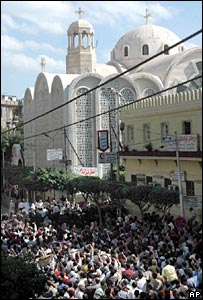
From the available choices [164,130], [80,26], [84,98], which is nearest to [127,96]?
[84,98]

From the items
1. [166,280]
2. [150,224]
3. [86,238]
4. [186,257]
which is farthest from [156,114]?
[166,280]

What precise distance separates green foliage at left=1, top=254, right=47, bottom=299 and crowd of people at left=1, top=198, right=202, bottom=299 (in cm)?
29

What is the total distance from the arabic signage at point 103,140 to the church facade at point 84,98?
0.23 m

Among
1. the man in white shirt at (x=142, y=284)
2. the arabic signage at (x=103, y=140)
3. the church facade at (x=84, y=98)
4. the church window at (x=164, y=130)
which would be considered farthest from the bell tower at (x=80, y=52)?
the man in white shirt at (x=142, y=284)

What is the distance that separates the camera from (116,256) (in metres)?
8.12

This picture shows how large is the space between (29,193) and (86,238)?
9863mm

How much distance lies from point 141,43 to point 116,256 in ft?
76.8

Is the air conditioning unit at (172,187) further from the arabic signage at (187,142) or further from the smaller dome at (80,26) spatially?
the smaller dome at (80,26)

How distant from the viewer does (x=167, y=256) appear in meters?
8.09

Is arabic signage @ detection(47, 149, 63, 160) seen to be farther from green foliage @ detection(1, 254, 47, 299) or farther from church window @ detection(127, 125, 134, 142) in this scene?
green foliage @ detection(1, 254, 47, 299)

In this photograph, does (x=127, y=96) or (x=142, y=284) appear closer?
(x=142, y=284)

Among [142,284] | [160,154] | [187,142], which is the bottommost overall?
[142,284]

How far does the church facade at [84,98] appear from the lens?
21359mm

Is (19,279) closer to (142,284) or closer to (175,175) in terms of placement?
(142,284)
